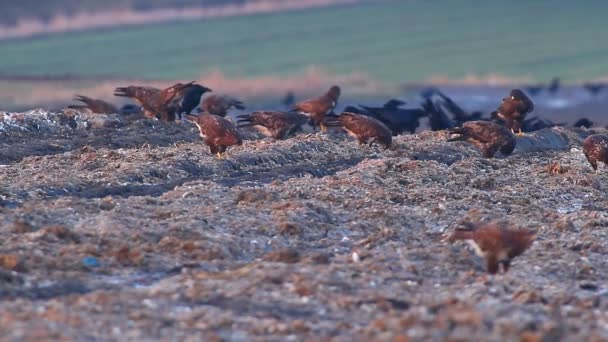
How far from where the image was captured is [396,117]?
2036cm

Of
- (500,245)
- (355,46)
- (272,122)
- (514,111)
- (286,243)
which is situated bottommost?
(355,46)

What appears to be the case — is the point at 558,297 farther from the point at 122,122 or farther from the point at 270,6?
the point at 270,6

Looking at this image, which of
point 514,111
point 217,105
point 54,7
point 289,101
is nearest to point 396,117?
point 514,111

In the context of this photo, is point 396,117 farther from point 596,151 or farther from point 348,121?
point 596,151

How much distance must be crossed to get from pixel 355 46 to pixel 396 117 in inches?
1377

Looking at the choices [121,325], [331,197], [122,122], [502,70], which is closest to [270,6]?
[502,70]

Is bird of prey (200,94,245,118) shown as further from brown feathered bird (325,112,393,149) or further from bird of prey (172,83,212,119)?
brown feathered bird (325,112,393,149)

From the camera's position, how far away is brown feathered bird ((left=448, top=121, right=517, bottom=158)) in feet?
53.8

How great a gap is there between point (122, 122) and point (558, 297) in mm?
9662

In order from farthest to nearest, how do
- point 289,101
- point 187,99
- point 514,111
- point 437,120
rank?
point 289,101, point 437,120, point 187,99, point 514,111

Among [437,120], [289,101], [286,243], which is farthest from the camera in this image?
[289,101]

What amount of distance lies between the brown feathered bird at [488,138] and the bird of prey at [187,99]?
4022 millimetres

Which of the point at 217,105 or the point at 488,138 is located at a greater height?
the point at 488,138

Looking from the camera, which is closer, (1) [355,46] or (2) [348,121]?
(2) [348,121]
